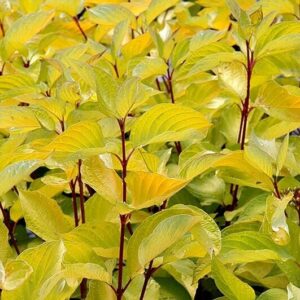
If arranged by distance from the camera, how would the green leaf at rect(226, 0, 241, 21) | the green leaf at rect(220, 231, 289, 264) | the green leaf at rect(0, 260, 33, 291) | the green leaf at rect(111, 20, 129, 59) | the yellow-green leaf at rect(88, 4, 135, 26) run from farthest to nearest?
the yellow-green leaf at rect(88, 4, 135, 26), the green leaf at rect(111, 20, 129, 59), the green leaf at rect(226, 0, 241, 21), the green leaf at rect(220, 231, 289, 264), the green leaf at rect(0, 260, 33, 291)

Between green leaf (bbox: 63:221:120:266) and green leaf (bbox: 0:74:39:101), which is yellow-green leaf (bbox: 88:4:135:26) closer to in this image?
green leaf (bbox: 0:74:39:101)

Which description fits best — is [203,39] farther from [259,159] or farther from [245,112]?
[259,159]

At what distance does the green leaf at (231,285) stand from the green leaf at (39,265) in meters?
0.18

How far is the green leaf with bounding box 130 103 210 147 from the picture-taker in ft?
3.15

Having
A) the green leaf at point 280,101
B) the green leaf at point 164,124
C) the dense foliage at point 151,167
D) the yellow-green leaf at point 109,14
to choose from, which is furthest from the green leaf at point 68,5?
the green leaf at point 164,124

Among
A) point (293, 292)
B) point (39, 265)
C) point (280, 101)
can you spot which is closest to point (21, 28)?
point (280, 101)

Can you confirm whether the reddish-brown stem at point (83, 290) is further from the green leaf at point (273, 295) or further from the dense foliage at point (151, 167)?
the green leaf at point (273, 295)

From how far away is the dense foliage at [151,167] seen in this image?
3.01ft

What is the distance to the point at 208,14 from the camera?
5.69 feet

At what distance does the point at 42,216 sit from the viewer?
1086mm

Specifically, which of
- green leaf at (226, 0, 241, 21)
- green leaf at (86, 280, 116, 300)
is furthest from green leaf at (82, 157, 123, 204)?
green leaf at (226, 0, 241, 21)

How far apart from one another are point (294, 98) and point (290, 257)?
0.26 metres

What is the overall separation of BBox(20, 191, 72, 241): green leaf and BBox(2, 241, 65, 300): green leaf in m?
0.15

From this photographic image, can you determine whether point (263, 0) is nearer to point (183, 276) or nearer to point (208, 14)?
point (208, 14)
